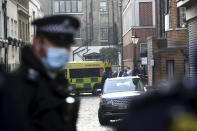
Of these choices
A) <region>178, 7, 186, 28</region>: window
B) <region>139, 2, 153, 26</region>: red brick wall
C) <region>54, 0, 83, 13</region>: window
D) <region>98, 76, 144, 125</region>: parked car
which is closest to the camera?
<region>98, 76, 144, 125</region>: parked car

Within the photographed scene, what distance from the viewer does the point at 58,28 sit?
3387 millimetres

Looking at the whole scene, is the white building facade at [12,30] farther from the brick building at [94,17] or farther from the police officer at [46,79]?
the brick building at [94,17]

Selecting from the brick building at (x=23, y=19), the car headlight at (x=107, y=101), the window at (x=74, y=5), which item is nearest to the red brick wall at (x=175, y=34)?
the car headlight at (x=107, y=101)

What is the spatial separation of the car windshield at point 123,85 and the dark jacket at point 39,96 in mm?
15517

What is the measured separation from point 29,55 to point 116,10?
7926cm

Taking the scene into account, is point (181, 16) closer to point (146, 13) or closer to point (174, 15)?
point (174, 15)

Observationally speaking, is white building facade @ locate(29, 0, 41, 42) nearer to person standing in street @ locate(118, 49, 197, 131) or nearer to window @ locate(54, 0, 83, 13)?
window @ locate(54, 0, 83, 13)

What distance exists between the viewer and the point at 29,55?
3305 mm

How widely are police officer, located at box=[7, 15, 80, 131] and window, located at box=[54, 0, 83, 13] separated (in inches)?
3081

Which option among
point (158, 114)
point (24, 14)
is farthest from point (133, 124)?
point (24, 14)

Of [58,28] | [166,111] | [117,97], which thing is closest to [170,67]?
[117,97]

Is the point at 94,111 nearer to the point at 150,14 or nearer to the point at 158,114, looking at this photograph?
the point at 158,114

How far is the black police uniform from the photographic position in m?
2.25

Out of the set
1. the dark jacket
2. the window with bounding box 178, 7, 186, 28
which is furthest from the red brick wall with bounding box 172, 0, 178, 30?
the dark jacket
